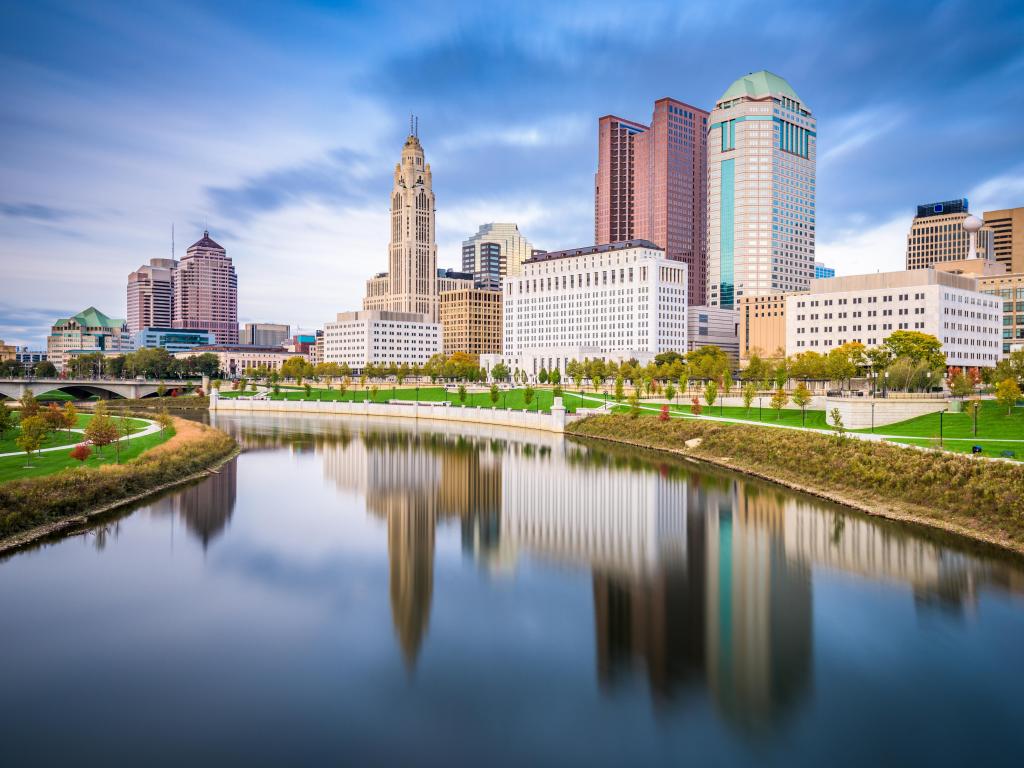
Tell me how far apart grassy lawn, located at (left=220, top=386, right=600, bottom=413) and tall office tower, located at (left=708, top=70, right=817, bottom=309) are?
308 feet

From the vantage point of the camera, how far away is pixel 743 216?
642 feet

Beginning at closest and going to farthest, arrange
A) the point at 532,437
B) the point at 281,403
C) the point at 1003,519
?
the point at 1003,519
the point at 532,437
the point at 281,403

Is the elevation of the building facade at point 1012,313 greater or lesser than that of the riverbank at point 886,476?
greater

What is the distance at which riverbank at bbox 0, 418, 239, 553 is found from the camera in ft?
109

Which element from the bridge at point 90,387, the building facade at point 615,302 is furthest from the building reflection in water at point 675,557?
the building facade at point 615,302

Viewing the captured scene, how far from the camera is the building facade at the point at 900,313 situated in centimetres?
12294

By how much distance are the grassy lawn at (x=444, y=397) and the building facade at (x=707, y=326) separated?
7436cm

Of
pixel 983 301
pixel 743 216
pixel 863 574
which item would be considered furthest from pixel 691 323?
pixel 863 574

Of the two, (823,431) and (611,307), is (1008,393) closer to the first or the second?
(823,431)

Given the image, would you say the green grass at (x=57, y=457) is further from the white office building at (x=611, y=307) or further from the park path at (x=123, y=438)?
the white office building at (x=611, y=307)

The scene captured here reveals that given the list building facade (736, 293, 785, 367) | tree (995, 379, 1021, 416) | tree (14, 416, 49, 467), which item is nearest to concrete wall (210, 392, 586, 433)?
tree (995, 379, 1021, 416)

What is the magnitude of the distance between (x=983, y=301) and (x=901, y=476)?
11436 centimetres

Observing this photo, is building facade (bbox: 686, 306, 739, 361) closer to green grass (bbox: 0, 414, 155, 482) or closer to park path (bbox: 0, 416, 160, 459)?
park path (bbox: 0, 416, 160, 459)

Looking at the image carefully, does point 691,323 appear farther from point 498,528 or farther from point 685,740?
point 685,740
